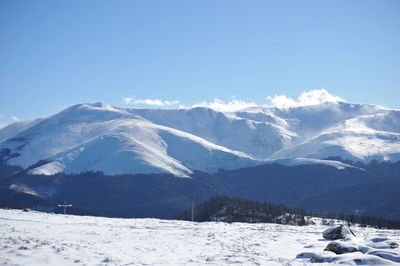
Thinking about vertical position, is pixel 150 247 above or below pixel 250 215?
below

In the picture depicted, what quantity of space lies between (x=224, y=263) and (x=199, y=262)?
1.76 m

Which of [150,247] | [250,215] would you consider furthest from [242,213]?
[150,247]

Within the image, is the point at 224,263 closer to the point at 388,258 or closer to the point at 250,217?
the point at 388,258

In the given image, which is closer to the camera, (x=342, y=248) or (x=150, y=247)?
(x=342, y=248)

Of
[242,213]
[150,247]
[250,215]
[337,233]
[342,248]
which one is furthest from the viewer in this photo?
[250,215]

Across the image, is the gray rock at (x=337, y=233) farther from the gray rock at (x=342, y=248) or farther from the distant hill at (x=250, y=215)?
the distant hill at (x=250, y=215)

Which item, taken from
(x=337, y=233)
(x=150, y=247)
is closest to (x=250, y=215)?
(x=337, y=233)

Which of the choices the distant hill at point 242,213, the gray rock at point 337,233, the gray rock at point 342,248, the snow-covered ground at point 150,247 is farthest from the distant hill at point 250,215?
the gray rock at point 342,248

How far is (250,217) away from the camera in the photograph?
160500mm

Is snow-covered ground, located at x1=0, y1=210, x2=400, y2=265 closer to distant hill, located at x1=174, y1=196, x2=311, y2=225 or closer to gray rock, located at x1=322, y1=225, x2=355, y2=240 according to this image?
gray rock, located at x1=322, y1=225, x2=355, y2=240

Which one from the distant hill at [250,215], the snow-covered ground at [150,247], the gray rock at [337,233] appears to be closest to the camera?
the snow-covered ground at [150,247]

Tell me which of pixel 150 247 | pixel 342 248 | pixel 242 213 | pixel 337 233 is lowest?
pixel 150 247

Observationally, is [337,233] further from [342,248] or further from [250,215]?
[250,215]

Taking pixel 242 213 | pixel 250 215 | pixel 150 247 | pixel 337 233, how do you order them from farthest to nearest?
pixel 250 215, pixel 242 213, pixel 337 233, pixel 150 247
